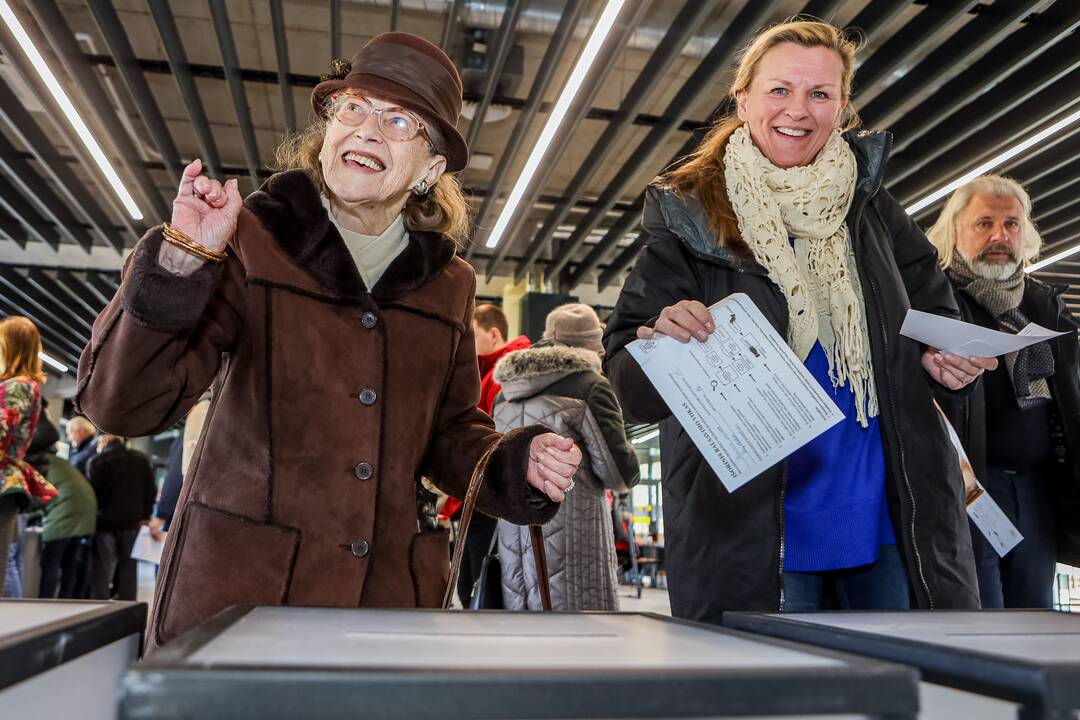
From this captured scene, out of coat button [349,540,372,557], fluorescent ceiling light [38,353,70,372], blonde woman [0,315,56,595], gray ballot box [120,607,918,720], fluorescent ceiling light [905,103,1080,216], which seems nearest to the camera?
gray ballot box [120,607,918,720]

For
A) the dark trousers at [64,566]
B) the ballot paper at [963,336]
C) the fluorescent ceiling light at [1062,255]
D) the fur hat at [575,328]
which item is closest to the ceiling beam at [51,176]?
the dark trousers at [64,566]

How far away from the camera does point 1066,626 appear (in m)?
0.82

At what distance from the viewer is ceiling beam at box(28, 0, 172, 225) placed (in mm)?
5645

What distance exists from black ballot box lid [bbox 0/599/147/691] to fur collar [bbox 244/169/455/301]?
661 mm

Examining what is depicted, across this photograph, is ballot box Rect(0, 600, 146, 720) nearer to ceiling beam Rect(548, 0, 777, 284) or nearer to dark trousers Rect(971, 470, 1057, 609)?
dark trousers Rect(971, 470, 1057, 609)

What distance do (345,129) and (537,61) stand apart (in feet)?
20.3

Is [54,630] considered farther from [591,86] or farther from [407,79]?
[591,86]

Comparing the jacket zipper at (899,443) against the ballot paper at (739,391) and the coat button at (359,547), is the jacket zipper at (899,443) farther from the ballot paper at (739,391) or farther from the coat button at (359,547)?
the coat button at (359,547)

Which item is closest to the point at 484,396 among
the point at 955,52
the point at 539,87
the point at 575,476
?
the point at 575,476

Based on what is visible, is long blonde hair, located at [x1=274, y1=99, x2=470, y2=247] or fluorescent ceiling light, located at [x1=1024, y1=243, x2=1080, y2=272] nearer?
long blonde hair, located at [x1=274, y1=99, x2=470, y2=247]

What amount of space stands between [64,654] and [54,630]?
0.02 m

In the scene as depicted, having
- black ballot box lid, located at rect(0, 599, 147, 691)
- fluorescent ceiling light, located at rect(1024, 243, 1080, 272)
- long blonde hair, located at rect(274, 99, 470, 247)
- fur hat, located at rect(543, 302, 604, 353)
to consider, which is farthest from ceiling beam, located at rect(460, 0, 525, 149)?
fluorescent ceiling light, located at rect(1024, 243, 1080, 272)

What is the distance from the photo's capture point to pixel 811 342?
160cm

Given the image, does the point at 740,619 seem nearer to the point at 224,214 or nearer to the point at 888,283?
the point at 224,214
